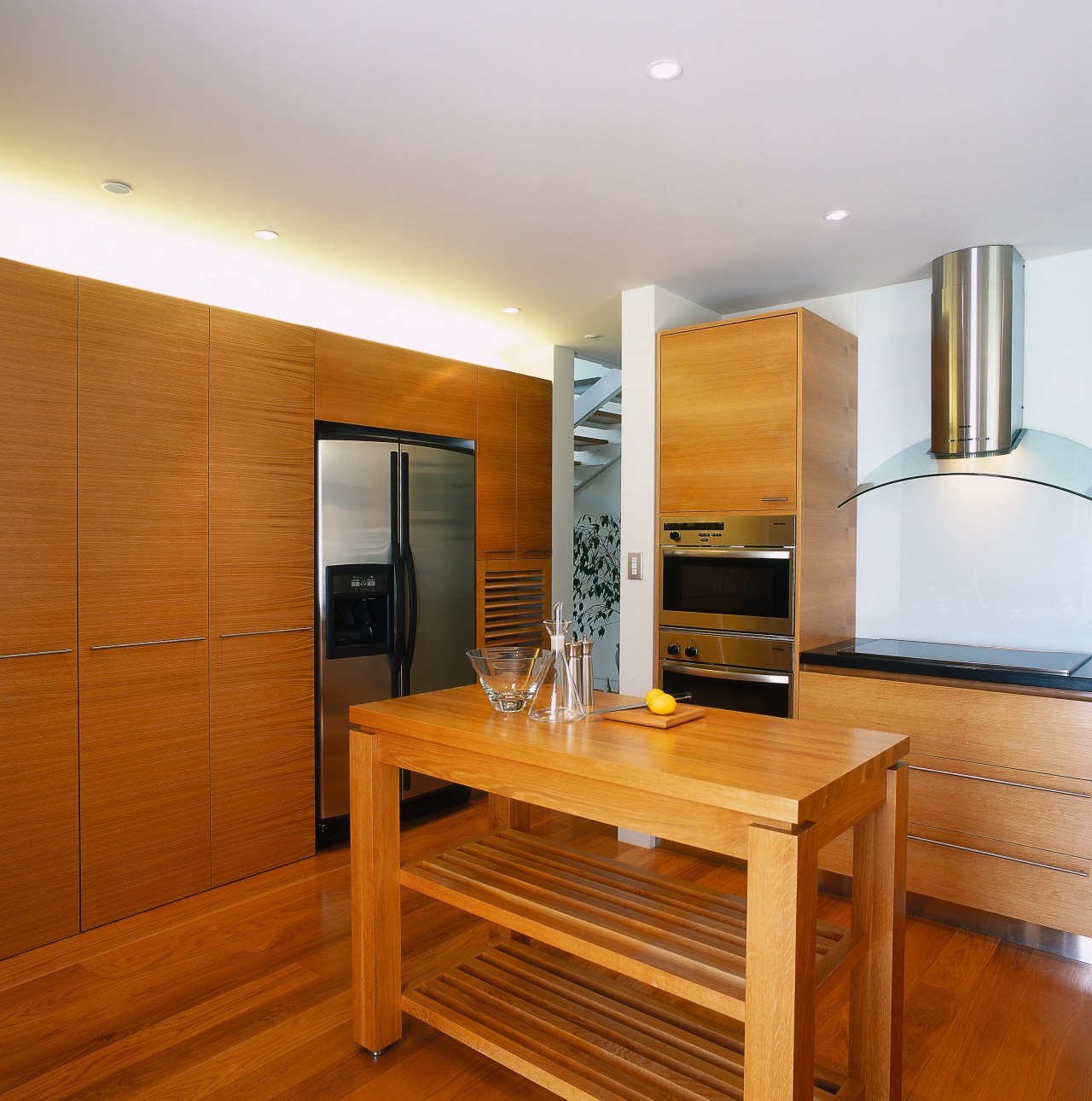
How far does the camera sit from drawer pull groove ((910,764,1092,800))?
105 inches

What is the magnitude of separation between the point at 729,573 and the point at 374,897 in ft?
6.63

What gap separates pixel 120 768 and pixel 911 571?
332 centimetres

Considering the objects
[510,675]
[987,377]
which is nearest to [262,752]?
[510,675]

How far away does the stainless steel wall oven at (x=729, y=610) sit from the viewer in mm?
3324

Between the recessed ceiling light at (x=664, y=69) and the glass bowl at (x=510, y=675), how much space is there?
147 cm

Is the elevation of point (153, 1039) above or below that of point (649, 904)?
below

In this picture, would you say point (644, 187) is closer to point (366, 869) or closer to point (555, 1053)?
point (366, 869)

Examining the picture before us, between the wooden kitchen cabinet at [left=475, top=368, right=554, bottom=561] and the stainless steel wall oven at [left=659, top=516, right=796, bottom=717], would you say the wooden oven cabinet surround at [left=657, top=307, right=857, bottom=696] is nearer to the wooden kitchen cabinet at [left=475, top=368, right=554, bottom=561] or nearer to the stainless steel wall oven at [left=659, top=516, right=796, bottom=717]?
the stainless steel wall oven at [left=659, top=516, right=796, bottom=717]

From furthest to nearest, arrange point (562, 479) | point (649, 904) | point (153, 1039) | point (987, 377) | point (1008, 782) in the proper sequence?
1. point (562, 479)
2. point (987, 377)
3. point (1008, 782)
4. point (153, 1039)
5. point (649, 904)

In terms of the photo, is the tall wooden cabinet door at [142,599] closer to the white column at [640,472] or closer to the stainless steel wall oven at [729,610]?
the white column at [640,472]

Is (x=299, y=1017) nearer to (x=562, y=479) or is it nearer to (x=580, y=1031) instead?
(x=580, y=1031)

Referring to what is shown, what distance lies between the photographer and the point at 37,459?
2.64 m

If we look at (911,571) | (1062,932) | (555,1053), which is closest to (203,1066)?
(555,1053)

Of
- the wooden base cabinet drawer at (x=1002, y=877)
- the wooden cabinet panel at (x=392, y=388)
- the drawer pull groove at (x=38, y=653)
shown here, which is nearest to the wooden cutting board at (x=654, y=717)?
the wooden base cabinet drawer at (x=1002, y=877)
